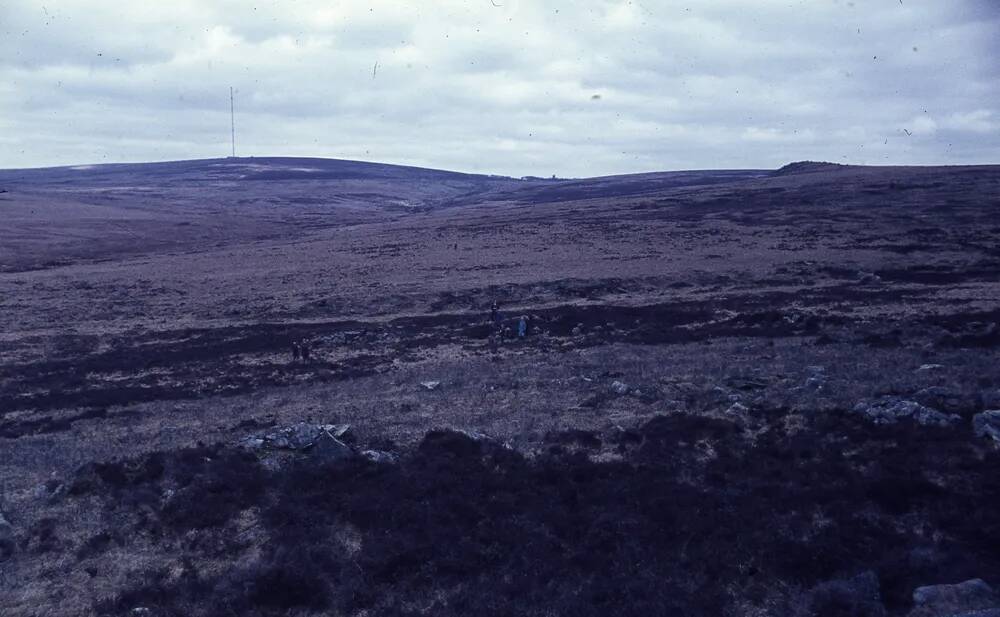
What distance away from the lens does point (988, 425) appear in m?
15.9

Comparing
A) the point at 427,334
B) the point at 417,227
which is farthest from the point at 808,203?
the point at 427,334

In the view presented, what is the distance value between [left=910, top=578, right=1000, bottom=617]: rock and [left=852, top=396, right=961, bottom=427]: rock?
743cm

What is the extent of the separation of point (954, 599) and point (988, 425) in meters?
7.58

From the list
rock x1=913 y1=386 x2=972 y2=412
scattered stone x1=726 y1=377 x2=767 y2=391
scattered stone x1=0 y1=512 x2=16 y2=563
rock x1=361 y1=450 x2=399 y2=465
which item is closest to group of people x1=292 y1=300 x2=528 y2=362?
scattered stone x1=726 y1=377 x2=767 y2=391

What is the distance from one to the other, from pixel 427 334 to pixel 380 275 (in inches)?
901

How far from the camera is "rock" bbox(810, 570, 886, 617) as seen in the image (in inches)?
401

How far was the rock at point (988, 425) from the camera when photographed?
15.6 meters

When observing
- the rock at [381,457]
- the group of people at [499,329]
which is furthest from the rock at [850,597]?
the group of people at [499,329]

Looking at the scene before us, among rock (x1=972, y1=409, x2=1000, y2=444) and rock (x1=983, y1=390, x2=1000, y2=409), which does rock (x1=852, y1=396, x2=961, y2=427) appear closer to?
rock (x1=972, y1=409, x2=1000, y2=444)

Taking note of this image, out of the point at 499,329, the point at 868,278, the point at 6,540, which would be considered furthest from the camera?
the point at 868,278

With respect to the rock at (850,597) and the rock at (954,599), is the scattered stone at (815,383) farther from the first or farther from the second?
the rock at (954,599)

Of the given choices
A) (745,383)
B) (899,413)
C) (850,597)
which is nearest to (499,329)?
(745,383)

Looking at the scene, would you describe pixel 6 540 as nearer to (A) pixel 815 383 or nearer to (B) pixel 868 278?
(A) pixel 815 383

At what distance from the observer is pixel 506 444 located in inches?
716
